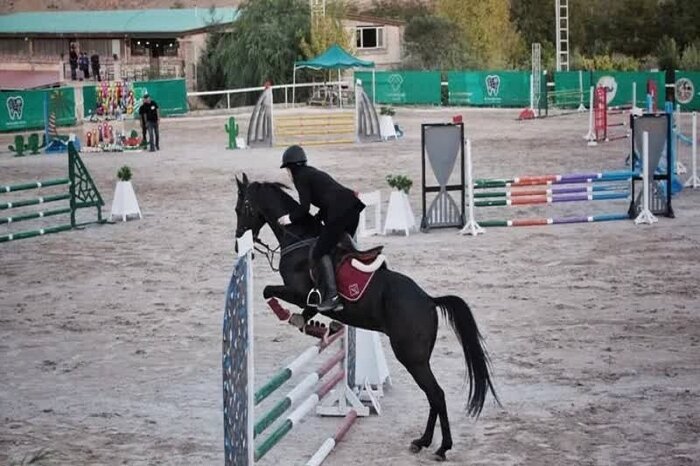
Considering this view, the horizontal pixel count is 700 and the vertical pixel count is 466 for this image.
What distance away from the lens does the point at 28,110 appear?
1702 inches

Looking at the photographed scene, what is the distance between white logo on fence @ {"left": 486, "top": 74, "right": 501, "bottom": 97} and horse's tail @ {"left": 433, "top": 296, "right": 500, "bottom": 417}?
139 feet

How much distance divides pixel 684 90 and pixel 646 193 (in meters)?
25.6

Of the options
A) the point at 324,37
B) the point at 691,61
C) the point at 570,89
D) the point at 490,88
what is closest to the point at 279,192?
the point at 570,89

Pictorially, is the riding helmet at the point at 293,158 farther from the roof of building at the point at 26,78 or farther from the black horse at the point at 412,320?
the roof of building at the point at 26,78

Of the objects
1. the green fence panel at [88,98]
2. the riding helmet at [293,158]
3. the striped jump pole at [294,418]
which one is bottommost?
the striped jump pole at [294,418]

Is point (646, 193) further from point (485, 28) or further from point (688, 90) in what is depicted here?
point (485, 28)

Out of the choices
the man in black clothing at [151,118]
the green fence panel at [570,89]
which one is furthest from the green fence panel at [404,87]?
the man in black clothing at [151,118]

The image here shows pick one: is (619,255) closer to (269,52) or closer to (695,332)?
(695,332)

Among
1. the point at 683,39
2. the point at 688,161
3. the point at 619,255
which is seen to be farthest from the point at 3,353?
the point at 683,39

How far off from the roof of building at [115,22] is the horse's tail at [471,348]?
6086 centimetres

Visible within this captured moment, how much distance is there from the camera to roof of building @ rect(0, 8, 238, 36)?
238ft

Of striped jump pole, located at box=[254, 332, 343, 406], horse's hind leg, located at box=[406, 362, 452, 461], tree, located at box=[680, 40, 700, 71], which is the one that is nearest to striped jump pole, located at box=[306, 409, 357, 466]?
striped jump pole, located at box=[254, 332, 343, 406]

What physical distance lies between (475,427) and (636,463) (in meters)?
1.40

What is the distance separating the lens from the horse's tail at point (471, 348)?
8.61m
